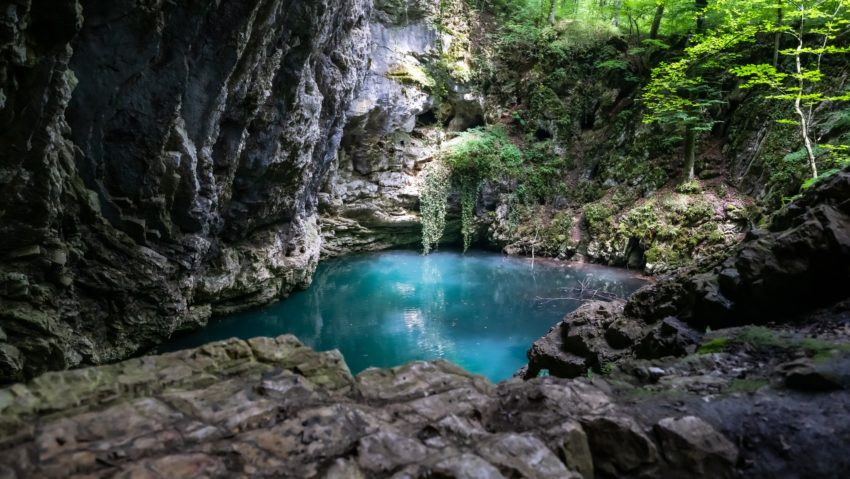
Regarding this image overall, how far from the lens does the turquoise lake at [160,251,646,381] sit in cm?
1045

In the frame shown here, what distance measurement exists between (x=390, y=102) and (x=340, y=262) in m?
7.09

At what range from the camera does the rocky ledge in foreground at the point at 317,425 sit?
86.4 inches

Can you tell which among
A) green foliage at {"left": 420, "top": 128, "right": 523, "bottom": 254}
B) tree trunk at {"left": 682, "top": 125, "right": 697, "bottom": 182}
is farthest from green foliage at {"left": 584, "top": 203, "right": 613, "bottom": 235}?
green foliage at {"left": 420, "top": 128, "right": 523, "bottom": 254}

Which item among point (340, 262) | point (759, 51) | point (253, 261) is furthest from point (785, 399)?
point (340, 262)

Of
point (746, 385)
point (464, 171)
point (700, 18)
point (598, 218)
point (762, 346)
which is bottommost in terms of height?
point (746, 385)

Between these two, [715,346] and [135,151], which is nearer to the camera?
[715,346]

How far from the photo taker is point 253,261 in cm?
1251

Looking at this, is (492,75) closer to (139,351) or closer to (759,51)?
(759,51)

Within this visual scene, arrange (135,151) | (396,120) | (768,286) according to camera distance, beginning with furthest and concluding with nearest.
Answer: (396,120) → (135,151) → (768,286)

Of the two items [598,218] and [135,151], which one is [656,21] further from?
[135,151]

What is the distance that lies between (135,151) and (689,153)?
15.5 metres

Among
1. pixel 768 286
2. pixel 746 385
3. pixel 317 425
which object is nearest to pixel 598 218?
pixel 768 286

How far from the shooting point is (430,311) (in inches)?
514

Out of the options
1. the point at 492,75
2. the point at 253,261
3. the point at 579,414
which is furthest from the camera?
the point at 492,75
